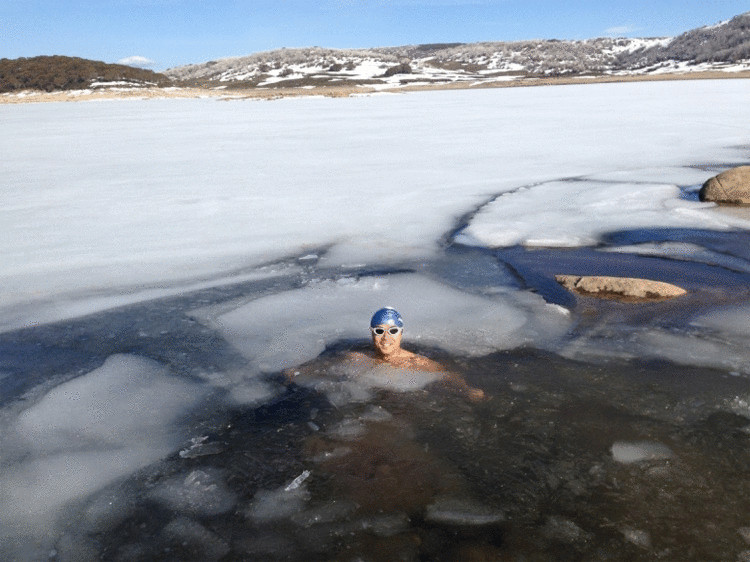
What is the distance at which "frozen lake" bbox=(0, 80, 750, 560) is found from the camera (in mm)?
2467

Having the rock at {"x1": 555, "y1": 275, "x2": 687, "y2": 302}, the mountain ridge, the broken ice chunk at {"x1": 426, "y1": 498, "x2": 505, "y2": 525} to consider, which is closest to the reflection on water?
the broken ice chunk at {"x1": 426, "y1": 498, "x2": 505, "y2": 525}

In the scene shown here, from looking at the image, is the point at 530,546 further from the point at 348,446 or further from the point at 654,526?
the point at 348,446

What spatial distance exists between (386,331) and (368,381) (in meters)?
0.31

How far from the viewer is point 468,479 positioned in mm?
2705

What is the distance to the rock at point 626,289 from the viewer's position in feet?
15.3

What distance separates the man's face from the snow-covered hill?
2163 inches

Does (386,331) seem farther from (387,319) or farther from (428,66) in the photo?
(428,66)

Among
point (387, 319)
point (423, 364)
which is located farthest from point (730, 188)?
point (387, 319)

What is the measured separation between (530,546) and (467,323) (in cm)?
216

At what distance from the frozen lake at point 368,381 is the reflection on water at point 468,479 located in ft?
0.04

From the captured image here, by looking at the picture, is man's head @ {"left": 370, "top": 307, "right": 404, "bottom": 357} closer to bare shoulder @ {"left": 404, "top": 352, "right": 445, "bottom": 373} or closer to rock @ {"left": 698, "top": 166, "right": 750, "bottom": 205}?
bare shoulder @ {"left": 404, "top": 352, "right": 445, "bottom": 373}

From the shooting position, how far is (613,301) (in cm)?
461

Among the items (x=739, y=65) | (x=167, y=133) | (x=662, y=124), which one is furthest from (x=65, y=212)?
(x=739, y=65)

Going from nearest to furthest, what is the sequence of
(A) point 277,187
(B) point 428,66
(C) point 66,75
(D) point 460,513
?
(D) point 460,513, (A) point 277,187, (C) point 66,75, (B) point 428,66
